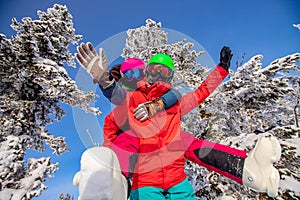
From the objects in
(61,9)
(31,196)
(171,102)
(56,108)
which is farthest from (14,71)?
(171,102)

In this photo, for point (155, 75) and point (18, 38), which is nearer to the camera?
point (155, 75)

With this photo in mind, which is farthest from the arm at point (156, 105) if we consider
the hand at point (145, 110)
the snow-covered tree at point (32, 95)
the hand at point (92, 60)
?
the snow-covered tree at point (32, 95)

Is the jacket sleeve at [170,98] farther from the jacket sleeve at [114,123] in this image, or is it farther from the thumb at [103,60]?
the thumb at [103,60]

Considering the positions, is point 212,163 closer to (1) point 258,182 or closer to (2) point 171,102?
(1) point 258,182

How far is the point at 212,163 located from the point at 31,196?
6068 mm

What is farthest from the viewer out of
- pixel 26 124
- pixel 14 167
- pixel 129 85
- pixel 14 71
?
pixel 14 71

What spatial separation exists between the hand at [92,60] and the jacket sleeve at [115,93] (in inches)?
7.5

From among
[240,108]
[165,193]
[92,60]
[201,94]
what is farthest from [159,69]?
[240,108]

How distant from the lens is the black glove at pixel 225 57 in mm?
2988

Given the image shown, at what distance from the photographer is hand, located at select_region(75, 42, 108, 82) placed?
9.11 feet

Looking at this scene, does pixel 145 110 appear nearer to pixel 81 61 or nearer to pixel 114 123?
pixel 114 123

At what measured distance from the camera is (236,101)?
6.36m

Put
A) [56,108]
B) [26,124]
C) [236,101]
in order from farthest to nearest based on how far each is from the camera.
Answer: [56,108] → [26,124] → [236,101]

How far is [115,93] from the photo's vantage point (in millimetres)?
2863
